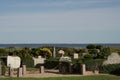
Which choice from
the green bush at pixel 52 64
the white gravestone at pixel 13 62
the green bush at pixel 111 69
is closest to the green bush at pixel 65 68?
the green bush at pixel 111 69

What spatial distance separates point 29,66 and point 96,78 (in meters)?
19.2

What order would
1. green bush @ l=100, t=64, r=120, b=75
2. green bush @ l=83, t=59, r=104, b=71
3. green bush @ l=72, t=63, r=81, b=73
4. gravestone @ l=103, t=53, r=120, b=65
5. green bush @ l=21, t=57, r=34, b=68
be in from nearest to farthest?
green bush @ l=100, t=64, r=120, b=75
green bush @ l=72, t=63, r=81, b=73
green bush @ l=83, t=59, r=104, b=71
gravestone @ l=103, t=53, r=120, b=65
green bush @ l=21, t=57, r=34, b=68

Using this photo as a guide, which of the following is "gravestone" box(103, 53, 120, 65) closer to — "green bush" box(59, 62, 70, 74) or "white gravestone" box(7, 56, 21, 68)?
"green bush" box(59, 62, 70, 74)

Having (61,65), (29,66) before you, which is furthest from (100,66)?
(29,66)

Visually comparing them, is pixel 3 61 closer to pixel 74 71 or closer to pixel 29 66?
pixel 29 66

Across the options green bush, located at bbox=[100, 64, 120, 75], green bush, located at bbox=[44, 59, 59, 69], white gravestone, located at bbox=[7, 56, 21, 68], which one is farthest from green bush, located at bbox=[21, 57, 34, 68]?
green bush, located at bbox=[100, 64, 120, 75]

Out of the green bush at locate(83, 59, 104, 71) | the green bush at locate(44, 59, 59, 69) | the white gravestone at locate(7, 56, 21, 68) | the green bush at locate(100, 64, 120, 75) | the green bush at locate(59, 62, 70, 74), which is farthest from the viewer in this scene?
the green bush at locate(44, 59, 59, 69)

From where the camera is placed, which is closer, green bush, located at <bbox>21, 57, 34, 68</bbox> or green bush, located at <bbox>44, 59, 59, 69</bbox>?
green bush, located at <bbox>44, 59, 59, 69</bbox>

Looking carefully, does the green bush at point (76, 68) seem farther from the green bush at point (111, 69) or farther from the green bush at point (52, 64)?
the green bush at point (52, 64)

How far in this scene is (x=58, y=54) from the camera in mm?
64125

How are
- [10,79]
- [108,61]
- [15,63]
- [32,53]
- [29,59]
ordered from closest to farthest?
[10,79], [108,61], [15,63], [29,59], [32,53]

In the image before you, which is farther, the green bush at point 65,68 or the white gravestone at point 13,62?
the white gravestone at point 13,62

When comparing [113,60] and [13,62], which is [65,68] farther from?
[13,62]

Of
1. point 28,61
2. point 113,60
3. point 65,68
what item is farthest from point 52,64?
point 113,60
